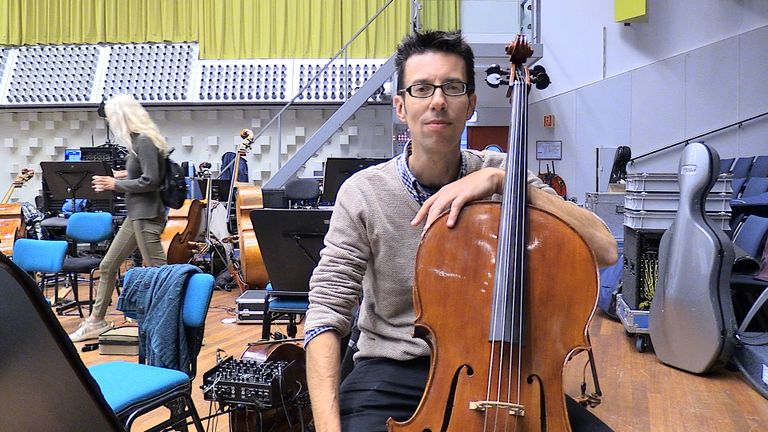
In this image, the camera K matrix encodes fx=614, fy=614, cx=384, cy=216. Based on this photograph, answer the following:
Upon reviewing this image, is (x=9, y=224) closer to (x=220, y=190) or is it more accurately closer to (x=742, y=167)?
(x=220, y=190)

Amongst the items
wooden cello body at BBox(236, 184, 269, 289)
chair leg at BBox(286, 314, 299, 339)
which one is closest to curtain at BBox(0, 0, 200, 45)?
wooden cello body at BBox(236, 184, 269, 289)

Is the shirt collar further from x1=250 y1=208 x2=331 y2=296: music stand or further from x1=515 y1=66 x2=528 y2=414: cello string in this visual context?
x1=250 y1=208 x2=331 y2=296: music stand

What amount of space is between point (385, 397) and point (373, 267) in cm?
33

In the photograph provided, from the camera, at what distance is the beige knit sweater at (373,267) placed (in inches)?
58.3

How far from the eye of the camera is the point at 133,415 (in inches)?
75.3

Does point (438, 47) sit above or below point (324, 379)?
above

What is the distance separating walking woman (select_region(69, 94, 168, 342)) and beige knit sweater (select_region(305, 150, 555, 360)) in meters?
3.11

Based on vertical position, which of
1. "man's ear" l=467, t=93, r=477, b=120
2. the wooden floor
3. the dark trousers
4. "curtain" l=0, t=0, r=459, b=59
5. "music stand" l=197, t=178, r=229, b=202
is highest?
"curtain" l=0, t=0, r=459, b=59

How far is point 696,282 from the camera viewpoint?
3682mm

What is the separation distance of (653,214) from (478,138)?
6773mm

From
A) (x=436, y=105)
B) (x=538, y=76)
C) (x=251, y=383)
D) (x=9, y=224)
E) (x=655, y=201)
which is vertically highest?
(x=538, y=76)

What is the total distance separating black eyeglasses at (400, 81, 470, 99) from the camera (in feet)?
4.93

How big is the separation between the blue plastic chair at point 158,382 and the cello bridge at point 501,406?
4.06 feet

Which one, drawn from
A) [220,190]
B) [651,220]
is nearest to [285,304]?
[651,220]
